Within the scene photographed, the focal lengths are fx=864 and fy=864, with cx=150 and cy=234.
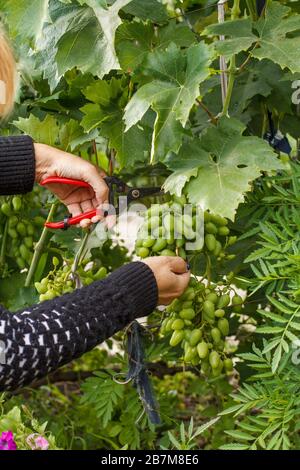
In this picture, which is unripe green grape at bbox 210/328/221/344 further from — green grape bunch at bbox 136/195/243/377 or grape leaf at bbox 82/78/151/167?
grape leaf at bbox 82/78/151/167

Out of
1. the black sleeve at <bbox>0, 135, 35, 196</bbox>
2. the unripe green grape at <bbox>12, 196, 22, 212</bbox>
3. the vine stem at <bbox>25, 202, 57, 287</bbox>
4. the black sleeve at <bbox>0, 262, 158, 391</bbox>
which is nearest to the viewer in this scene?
the black sleeve at <bbox>0, 262, 158, 391</bbox>

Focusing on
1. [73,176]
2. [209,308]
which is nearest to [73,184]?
[73,176]

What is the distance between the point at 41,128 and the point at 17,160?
0.15 m

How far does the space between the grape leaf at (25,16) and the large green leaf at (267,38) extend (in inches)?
11.5

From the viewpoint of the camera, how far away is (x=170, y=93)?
4.86ft

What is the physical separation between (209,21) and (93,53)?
729mm

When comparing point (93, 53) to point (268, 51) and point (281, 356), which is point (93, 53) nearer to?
point (268, 51)

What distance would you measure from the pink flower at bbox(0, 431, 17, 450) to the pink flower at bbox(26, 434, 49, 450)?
5 centimetres

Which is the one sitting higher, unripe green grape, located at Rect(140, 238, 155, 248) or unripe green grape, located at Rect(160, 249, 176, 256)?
unripe green grape, located at Rect(140, 238, 155, 248)

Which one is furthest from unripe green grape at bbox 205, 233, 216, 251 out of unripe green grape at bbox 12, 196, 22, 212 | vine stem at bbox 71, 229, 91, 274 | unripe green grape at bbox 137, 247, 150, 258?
unripe green grape at bbox 12, 196, 22, 212

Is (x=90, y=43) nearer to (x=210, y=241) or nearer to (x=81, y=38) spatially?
(x=81, y=38)

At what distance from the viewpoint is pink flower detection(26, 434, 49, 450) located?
1.56m

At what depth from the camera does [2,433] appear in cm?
154
